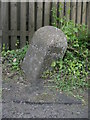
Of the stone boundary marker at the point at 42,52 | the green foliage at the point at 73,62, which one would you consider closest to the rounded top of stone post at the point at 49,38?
the stone boundary marker at the point at 42,52

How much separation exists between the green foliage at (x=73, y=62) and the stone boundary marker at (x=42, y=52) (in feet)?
0.48

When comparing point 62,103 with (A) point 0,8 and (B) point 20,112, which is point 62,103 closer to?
(B) point 20,112

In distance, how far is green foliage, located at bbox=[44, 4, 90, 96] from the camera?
4.16m

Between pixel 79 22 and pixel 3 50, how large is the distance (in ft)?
5.67

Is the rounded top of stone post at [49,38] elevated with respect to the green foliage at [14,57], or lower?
elevated

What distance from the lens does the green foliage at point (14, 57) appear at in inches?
184

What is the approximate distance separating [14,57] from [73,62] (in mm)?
1128

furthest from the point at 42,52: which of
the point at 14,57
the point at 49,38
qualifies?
the point at 14,57

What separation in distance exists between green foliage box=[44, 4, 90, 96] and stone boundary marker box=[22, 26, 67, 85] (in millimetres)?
148

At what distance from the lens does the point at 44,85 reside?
162 inches

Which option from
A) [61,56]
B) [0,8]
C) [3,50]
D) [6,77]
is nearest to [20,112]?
[6,77]

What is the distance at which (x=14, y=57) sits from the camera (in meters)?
4.96

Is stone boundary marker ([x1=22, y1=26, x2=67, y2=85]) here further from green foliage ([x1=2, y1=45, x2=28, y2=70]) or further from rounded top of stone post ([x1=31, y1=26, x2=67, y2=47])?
green foliage ([x1=2, y1=45, x2=28, y2=70])

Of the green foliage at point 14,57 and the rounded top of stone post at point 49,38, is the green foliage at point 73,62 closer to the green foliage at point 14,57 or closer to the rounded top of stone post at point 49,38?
the rounded top of stone post at point 49,38
